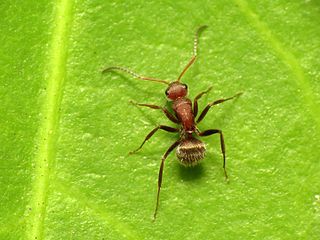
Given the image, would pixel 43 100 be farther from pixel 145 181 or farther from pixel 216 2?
pixel 216 2

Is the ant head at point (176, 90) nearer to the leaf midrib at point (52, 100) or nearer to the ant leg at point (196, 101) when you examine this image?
the ant leg at point (196, 101)

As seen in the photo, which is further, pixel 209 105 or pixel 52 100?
pixel 209 105

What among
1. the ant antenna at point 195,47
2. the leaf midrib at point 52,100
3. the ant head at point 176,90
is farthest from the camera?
the ant head at point 176,90

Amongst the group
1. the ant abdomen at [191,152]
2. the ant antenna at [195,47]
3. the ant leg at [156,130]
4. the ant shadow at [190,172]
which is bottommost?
the ant shadow at [190,172]

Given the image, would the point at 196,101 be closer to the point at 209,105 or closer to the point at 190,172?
the point at 209,105

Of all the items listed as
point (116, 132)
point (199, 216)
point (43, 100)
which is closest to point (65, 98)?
point (43, 100)

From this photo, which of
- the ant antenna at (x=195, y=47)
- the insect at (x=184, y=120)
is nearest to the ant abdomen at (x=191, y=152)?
the insect at (x=184, y=120)

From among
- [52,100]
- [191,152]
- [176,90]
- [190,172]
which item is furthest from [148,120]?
[52,100]
